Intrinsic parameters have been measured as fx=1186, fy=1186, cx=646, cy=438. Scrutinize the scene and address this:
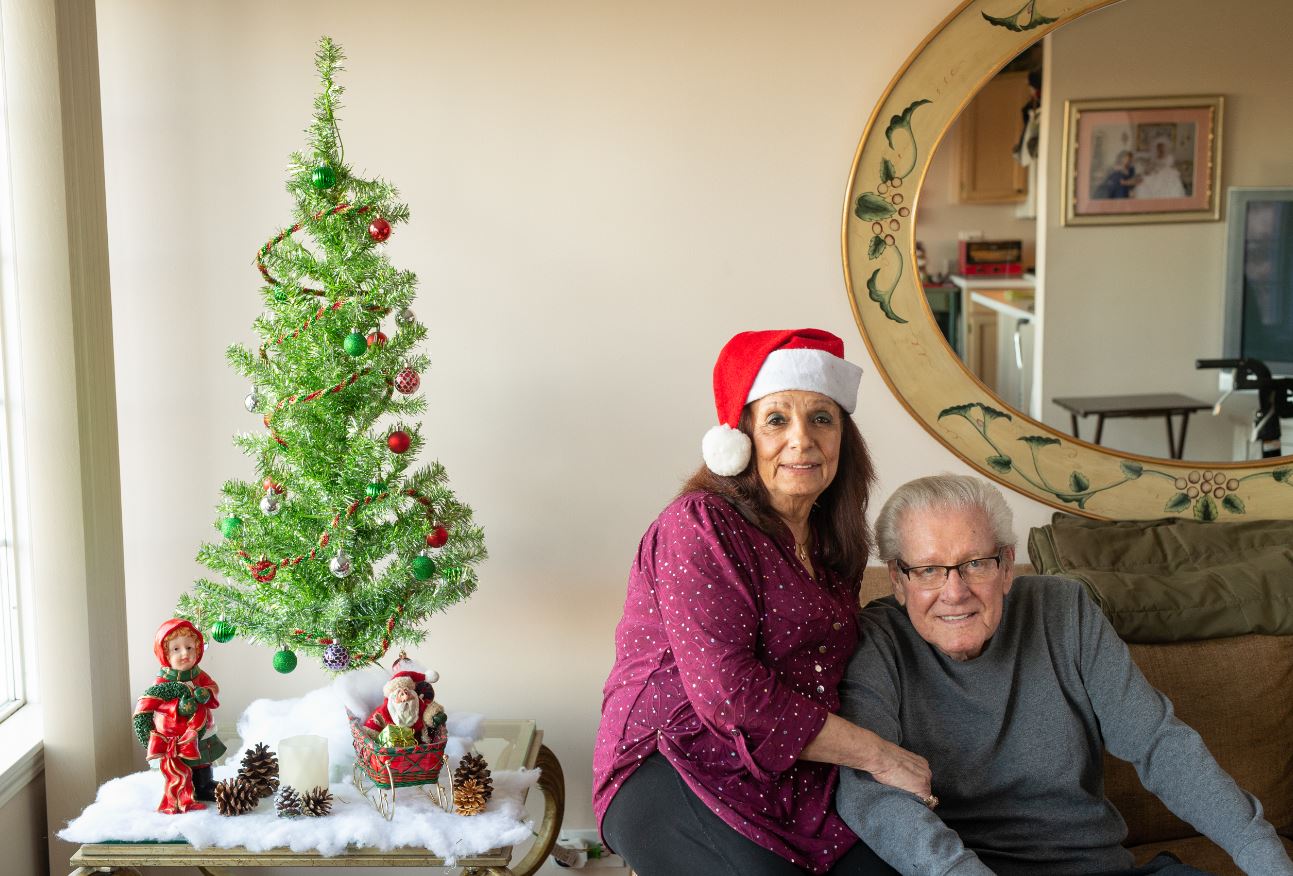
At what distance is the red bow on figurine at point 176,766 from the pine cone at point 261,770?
9 cm

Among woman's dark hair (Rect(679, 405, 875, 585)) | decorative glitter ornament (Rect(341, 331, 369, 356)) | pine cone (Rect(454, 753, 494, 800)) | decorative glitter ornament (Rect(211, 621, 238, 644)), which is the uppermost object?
decorative glitter ornament (Rect(341, 331, 369, 356))

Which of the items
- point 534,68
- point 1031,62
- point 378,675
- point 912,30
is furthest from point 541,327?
point 1031,62

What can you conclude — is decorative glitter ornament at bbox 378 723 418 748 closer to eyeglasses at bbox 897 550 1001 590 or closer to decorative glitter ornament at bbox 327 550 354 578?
decorative glitter ornament at bbox 327 550 354 578

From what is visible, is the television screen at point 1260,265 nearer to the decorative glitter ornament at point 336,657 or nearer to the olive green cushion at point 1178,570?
the olive green cushion at point 1178,570

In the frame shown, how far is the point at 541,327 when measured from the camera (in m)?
2.75

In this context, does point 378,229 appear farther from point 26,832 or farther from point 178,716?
point 26,832

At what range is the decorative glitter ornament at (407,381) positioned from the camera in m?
2.25

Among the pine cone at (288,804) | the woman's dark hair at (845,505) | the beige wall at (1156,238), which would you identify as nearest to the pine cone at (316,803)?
the pine cone at (288,804)

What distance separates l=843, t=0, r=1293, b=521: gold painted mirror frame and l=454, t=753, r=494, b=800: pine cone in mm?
1273

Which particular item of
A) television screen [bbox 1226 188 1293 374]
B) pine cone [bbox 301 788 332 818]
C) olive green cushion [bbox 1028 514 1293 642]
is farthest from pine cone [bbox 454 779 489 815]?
television screen [bbox 1226 188 1293 374]

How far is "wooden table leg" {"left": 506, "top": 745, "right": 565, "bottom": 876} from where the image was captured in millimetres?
2576

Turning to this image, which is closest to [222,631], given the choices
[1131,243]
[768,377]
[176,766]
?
[176,766]

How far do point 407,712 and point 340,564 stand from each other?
299mm

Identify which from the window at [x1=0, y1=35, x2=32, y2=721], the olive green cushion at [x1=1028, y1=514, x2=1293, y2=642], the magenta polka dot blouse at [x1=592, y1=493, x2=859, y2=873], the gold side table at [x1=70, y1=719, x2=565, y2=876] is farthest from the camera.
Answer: the window at [x1=0, y1=35, x2=32, y2=721]
